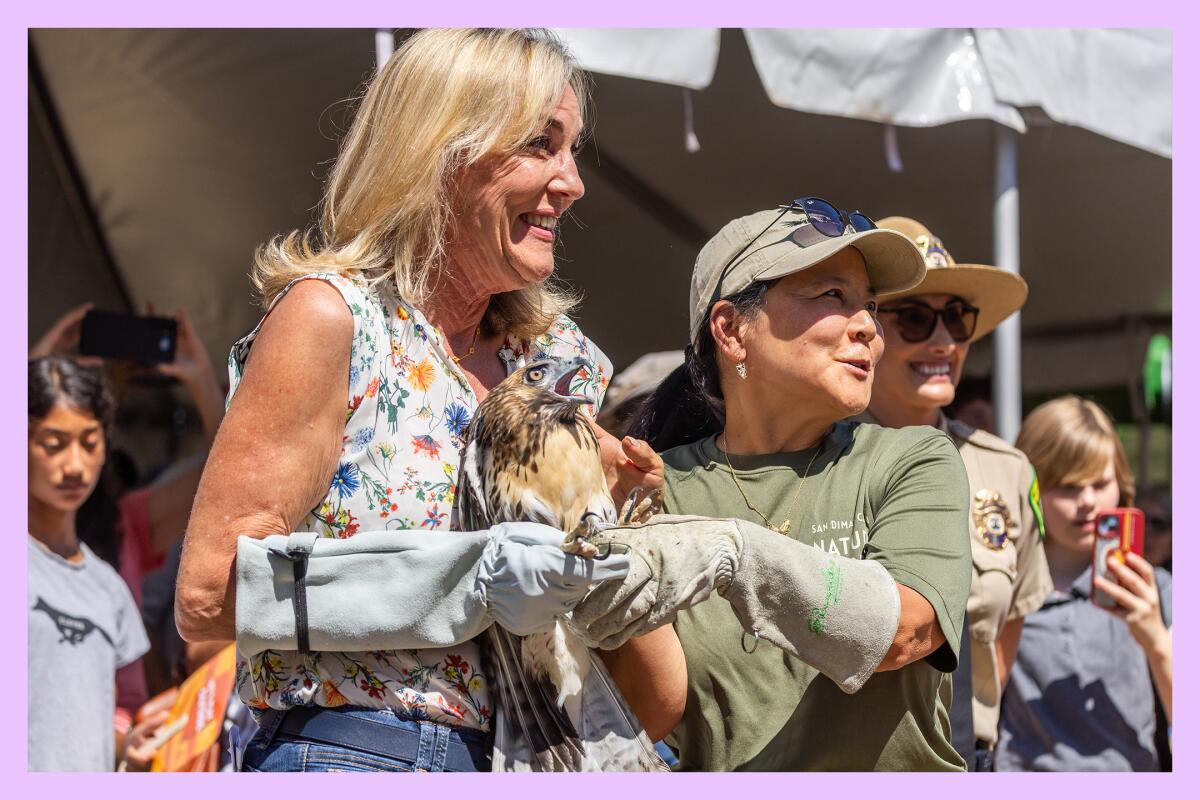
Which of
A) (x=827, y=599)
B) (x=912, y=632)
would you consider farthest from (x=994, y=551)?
(x=827, y=599)

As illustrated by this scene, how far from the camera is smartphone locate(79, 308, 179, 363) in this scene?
4715 mm

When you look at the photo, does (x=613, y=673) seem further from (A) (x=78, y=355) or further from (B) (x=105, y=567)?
(A) (x=78, y=355)

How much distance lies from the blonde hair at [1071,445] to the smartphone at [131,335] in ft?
10.7

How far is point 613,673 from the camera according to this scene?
176 centimetres

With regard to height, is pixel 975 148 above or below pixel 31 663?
above

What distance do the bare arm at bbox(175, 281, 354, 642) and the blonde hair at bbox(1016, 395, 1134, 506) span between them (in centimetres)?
298

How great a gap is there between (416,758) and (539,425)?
48 centimetres

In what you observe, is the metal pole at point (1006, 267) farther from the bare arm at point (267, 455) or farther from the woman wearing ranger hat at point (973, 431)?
the bare arm at point (267, 455)

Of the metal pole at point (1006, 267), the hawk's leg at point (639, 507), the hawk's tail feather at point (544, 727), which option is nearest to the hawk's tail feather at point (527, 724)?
the hawk's tail feather at point (544, 727)

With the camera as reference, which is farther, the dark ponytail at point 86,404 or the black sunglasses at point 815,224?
the dark ponytail at point 86,404

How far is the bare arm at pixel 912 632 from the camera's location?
1663mm

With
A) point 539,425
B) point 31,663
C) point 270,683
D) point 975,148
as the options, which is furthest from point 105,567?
point 975,148

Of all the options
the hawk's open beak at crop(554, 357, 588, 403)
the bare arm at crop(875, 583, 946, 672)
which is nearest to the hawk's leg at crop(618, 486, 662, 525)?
the hawk's open beak at crop(554, 357, 588, 403)

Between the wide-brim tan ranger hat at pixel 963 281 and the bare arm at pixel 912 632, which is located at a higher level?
the wide-brim tan ranger hat at pixel 963 281
